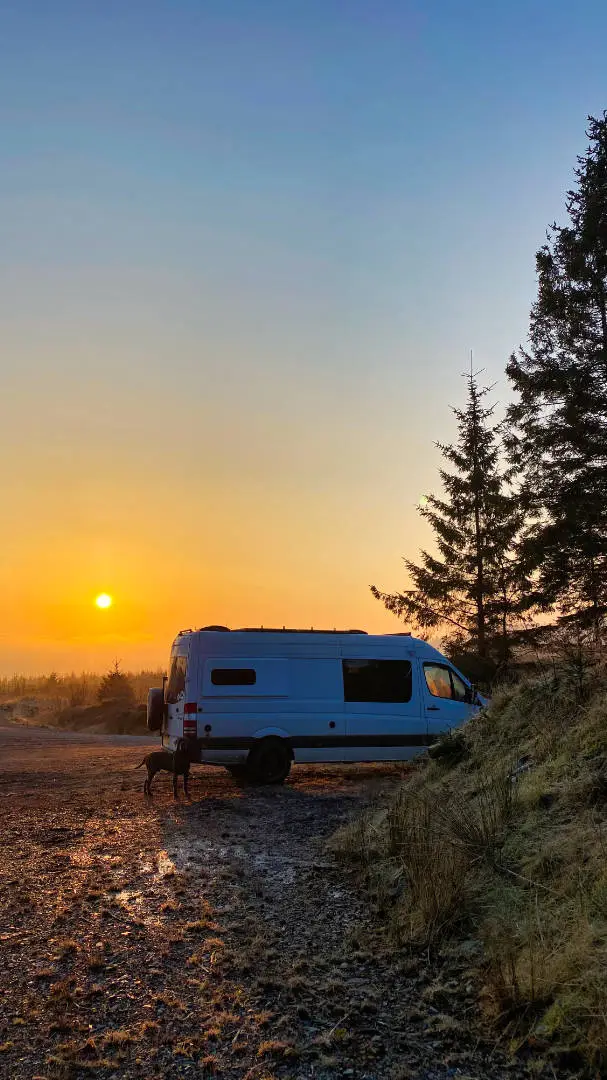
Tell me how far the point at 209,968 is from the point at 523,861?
8.40 feet

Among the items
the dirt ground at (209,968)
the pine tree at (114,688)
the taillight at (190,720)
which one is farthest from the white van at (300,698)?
the pine tree at (114,688)

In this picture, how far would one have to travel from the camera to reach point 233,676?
13.1 m

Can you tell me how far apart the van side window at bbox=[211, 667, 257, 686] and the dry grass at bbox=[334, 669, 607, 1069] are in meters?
4.72

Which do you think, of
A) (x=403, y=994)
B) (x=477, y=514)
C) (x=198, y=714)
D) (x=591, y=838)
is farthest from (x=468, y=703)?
(x=477, y=514)

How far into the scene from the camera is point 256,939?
535cm

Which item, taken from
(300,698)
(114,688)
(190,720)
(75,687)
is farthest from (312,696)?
(75,687)

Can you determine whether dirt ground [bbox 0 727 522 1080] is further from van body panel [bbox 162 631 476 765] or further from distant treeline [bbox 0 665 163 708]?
distant treeline [bbox 0 665 163 708]

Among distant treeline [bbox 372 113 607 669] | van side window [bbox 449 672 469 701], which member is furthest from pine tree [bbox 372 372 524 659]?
van side window [bbox 449 672 469 701]

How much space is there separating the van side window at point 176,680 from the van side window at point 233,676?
59 cm

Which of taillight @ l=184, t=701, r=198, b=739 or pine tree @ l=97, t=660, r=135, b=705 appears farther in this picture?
pine tree @ l=97, t=660, r=135, b=705

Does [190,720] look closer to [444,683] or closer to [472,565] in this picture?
[444,683]

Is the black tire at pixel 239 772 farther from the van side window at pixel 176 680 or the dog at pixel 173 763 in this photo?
the van side window at pixel 176 680

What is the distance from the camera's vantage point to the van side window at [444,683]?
14.7 metres

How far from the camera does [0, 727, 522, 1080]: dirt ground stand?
3.75 meters
